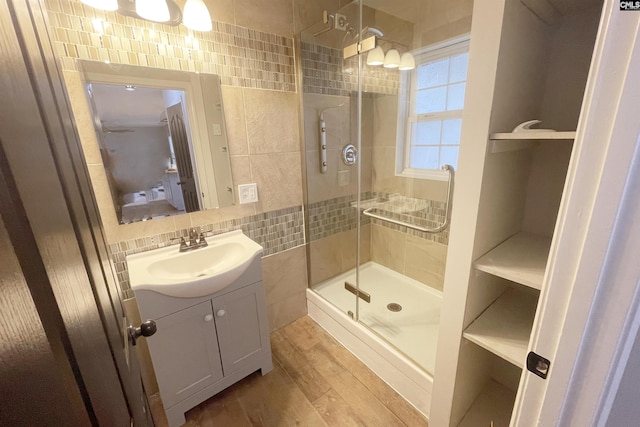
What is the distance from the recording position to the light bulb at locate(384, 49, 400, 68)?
6.29ft

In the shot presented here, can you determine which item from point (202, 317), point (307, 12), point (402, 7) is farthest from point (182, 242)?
point (402, 7)

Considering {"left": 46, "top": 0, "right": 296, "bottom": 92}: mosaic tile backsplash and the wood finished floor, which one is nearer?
{"left": 46, "top": 0, "right": 296, "bottom": 92}: mosaic tile backsplash

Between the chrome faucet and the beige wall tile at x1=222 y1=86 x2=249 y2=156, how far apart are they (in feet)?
1.69

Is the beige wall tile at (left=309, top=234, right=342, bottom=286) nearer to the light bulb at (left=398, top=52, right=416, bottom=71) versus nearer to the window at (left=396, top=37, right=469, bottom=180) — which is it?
the window at (left=396, top=37, right=469, bottom=180)

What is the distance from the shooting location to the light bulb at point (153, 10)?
1145 millimetres

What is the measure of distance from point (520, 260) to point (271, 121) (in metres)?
1.50

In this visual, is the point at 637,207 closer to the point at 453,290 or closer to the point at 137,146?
the point at 453,290

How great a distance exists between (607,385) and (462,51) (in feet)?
6.04

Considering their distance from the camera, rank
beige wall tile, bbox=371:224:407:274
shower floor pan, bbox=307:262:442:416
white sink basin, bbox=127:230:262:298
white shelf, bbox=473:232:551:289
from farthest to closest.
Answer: beige wall tile, bbox=371:224:407:274 < shower floor pan, bbox=307:262:442:416 < white sink basin, bbox=127:230:262:298 < white shelf, bbox=473:232:551:289

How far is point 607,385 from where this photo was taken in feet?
1.69

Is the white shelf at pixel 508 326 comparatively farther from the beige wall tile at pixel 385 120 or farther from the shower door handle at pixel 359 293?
the beige wall tile at pixel 385 120

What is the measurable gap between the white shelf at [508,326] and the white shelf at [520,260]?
27 cm

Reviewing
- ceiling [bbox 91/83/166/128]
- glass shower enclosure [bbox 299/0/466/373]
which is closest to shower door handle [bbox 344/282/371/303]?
glass shower enclosure [bbox 299/0/466/373]

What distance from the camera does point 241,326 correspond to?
1.47m
